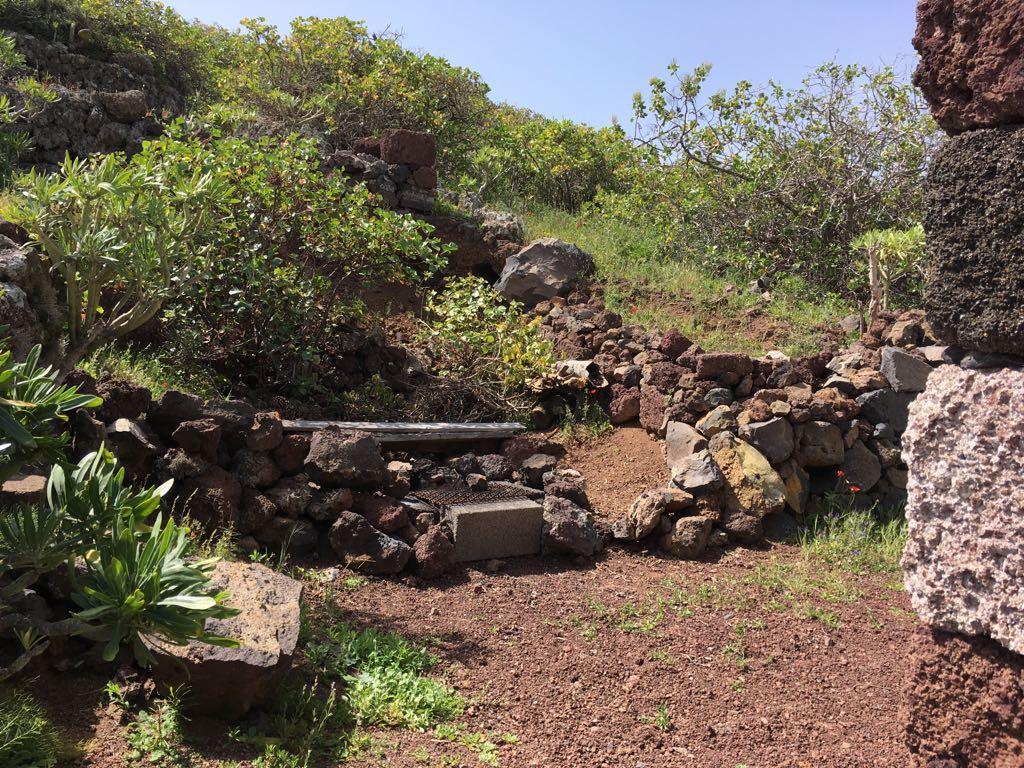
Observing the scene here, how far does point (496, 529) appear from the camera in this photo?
17.3 feet

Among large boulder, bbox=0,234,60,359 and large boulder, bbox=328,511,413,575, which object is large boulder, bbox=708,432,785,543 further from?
large boulder, bbox=0,234,60,359

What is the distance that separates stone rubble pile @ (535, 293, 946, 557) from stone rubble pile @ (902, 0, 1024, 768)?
335cm

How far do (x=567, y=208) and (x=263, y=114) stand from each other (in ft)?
16.1

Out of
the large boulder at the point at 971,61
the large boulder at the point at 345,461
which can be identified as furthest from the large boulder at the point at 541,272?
the large boulder at the point at 971,61

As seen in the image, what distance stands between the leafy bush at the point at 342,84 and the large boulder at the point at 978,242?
389 inches

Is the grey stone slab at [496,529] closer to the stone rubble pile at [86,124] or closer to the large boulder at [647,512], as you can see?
the large boulder at [647,512]

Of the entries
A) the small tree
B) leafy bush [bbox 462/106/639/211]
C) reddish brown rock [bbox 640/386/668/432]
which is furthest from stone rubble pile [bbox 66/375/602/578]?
leafy bush [bbox 462/106/639/211]

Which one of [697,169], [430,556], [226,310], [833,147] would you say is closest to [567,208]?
[697,169]

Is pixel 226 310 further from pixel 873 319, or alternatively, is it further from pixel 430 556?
pixel 873 319

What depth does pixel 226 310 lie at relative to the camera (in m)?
6.38

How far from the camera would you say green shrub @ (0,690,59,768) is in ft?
8.55

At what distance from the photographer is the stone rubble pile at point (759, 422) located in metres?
5.86

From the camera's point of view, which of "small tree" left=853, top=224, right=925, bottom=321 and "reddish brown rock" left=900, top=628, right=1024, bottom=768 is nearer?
"reddish brown rock" left=900, top=628, right=1024, bottom=768

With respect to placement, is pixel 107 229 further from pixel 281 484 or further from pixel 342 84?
pixel 342 84
